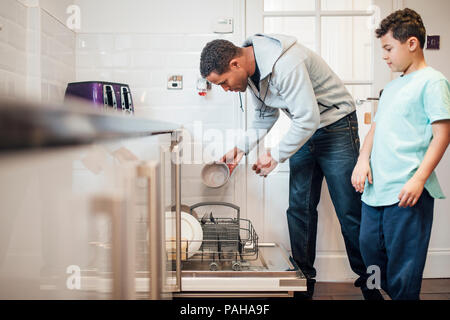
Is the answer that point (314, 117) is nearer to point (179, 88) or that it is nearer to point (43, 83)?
point (179, 88)

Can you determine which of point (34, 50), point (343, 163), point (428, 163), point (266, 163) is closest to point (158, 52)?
point (34, 50)

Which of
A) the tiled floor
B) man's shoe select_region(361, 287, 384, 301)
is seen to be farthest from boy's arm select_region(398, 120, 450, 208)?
the tiled floor

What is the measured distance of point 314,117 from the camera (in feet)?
4.73

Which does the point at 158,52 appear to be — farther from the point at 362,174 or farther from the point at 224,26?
the point at 362,174

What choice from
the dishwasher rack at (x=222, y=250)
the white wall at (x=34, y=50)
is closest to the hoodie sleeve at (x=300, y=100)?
the dishwasher rack at (x=222, y=250)

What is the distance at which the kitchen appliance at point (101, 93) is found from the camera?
171cm

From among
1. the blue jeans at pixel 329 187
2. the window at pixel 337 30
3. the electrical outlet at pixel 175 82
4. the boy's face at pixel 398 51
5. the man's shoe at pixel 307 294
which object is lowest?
the man's shoe at pixel 307 294

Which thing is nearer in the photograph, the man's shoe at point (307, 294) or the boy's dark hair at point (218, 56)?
the boy's dark hair at point (218, 56)

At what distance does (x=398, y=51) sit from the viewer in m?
1.26

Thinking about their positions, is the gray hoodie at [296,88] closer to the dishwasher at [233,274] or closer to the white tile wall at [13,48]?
the dishwasher at [233,274]

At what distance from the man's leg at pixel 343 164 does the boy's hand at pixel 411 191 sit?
45 centimetres

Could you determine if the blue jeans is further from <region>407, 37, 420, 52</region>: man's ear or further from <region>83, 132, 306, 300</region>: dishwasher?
<region>407, 37, 420, 52</region>: man's ear

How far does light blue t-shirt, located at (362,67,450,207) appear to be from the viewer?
1170mm
